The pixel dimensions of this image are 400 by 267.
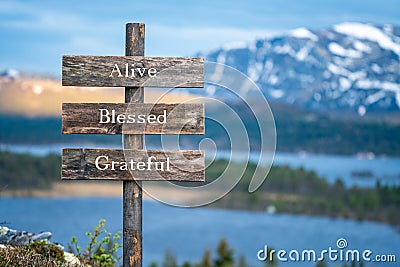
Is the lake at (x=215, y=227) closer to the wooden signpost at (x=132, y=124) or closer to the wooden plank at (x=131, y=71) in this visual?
the wooden signpost at (x=132, y=124)

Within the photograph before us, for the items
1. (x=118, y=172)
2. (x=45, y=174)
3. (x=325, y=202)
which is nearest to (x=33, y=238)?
(x=118, y=172)

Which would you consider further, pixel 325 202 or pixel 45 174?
pixel 325 202

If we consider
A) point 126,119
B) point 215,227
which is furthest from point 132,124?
point 215,227

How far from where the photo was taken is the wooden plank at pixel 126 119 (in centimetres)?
926

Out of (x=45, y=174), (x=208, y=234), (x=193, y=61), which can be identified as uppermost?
(x=193, y=61)

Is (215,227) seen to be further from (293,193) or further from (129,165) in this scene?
(129,165)

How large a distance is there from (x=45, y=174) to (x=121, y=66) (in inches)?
4721

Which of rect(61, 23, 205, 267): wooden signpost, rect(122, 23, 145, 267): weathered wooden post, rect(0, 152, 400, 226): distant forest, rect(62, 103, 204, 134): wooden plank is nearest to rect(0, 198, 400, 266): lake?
rect(0, 152, 400, 226): distant forest

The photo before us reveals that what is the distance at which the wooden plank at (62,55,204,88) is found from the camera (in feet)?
30.6

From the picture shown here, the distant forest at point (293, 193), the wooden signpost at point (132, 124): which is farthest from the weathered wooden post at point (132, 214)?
the distant forest at point (293, 193)

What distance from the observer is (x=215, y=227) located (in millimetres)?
139875

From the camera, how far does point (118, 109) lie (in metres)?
9.25

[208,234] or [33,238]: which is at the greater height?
[33,238]

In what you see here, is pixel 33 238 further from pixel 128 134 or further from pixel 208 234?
pixel 208 234
